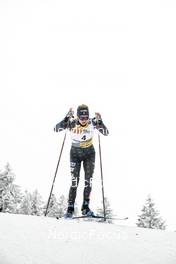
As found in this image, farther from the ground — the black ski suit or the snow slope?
the black ski suit

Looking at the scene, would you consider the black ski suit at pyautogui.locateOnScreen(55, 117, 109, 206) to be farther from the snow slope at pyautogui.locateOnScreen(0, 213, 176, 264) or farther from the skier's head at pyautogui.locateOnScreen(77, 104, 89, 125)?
the snow slope at pyautogui.locateOnScreen(0, 213, 176, 264)

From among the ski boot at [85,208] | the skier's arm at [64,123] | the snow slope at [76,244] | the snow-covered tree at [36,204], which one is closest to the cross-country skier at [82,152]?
the ski boot at [85,208]

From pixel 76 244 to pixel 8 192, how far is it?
16332 millimetres

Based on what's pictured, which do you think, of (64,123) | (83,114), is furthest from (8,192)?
(83,114)

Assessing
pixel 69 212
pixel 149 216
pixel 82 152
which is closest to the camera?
pixel 69 212

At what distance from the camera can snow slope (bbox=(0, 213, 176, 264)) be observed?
503 cm

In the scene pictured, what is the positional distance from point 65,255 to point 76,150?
629 centimetres

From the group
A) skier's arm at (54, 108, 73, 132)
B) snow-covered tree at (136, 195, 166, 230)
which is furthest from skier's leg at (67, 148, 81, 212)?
snow-covered tree at (136, 195, 166, 230)

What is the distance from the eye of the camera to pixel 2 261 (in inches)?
→ 187

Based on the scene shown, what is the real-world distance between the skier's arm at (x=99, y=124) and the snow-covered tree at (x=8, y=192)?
11056mm

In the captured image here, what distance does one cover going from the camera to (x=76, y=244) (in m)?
5.71

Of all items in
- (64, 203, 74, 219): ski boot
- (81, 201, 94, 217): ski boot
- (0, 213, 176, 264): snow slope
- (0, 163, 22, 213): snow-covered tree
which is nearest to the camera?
(0, 213, 176, 264): snow slope

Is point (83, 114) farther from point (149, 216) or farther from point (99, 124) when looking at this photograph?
point (149, 216)

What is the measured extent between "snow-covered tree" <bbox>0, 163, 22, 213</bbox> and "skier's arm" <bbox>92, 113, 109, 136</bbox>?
1106 centimetres
